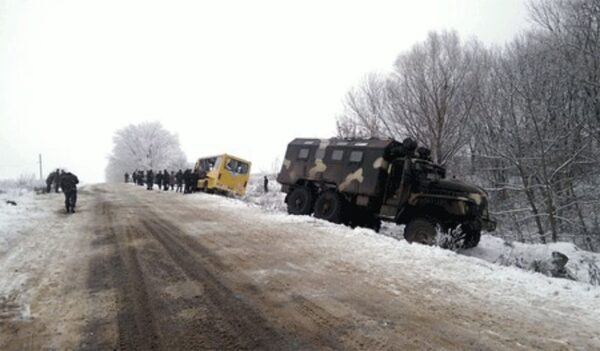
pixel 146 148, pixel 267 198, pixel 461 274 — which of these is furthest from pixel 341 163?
pixel 146 148

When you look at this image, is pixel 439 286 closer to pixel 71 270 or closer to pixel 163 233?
pixel 71 270

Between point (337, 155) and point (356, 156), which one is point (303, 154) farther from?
point (356, 156)

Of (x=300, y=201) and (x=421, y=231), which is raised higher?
(x=300, y=201)

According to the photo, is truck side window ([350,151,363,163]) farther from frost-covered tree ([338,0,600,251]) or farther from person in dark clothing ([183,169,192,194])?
person in dark clothing ([183,169,192,194])

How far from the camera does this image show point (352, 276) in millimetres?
4742

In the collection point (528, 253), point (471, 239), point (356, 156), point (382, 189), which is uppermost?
point (356, 156)

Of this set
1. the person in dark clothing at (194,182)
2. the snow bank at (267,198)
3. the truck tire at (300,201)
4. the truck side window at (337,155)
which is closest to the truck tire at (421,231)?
the truck side window at (337,155)

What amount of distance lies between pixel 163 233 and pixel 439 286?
5.81 m

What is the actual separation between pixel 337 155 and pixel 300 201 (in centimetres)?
206

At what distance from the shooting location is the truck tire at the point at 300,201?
11.5 m

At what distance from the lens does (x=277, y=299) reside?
3.87m

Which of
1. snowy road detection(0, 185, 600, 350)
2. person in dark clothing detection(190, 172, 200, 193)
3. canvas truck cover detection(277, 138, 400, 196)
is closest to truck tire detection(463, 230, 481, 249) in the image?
canvas truck cover detection(277, 138, 400, 196)

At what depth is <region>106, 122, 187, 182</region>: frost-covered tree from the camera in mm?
59906

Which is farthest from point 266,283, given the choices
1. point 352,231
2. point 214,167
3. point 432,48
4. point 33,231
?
point 432,48
